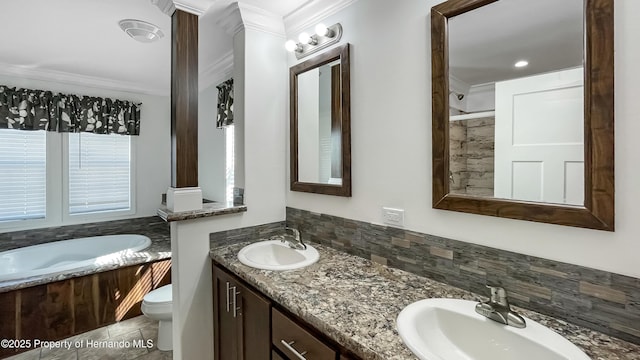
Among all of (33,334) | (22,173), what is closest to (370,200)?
(33,334)

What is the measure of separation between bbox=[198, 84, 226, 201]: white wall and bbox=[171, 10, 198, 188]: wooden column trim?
182cm

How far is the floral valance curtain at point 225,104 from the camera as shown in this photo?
3074 mm

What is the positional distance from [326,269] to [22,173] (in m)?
3.86

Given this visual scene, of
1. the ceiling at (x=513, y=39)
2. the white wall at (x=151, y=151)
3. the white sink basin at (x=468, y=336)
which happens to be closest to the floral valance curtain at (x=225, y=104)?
the white wall at (x=151, y=151)

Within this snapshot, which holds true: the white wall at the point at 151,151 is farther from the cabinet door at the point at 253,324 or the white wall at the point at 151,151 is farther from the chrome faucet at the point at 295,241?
the cabinet door at the point at 253,324

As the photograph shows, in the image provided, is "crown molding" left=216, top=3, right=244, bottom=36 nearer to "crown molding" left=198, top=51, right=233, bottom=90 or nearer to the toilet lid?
"crown molding" left=198, top=51, right=233, bottom=90

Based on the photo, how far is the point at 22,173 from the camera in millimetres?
3191

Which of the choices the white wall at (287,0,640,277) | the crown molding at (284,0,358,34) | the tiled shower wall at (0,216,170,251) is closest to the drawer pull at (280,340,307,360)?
the white wall at (287,0,640,277)

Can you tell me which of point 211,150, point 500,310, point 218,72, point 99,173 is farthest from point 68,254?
point 500,310

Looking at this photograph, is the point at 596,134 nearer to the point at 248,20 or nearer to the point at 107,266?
the point at 248,20

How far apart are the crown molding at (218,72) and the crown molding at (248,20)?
0.72m

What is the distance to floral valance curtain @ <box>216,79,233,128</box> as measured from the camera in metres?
3.07

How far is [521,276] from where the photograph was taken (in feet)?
3.34

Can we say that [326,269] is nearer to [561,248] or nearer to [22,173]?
[561,248]
